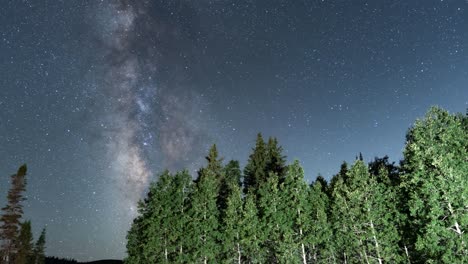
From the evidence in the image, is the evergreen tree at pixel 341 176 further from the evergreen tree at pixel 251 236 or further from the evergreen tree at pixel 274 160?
the evergreen tree at pixel 251 236

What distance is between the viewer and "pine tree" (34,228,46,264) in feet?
376

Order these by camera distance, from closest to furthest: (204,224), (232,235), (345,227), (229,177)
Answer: (345,227) < (232,235) < (204,224) < (229,177)

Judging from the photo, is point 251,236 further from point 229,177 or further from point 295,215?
point 229,177

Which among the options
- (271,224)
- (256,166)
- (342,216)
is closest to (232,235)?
(271,224)

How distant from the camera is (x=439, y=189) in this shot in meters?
29.9

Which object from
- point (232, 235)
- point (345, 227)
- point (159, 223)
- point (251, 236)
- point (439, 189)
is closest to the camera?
point (439, 189)

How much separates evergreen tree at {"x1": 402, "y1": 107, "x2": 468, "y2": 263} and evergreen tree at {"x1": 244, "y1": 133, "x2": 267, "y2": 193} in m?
31.7

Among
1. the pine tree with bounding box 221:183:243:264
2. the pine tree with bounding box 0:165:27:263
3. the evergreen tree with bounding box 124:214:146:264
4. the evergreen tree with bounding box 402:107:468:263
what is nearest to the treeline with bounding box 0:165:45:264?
the pine tree with bounding box 0:165:27:263

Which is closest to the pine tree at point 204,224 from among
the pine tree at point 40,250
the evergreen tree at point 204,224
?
the evergreen tree at point 204,224

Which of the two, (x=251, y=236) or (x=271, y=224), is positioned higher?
(x=271, y=224)

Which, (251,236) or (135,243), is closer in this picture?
(251,236)

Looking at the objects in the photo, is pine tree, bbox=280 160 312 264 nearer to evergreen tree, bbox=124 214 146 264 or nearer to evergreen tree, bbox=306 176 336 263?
evergreen tree, bbox=306 176 336 263

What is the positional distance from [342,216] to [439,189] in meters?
14.3

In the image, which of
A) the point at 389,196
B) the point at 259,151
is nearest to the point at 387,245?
the point at 389,196
